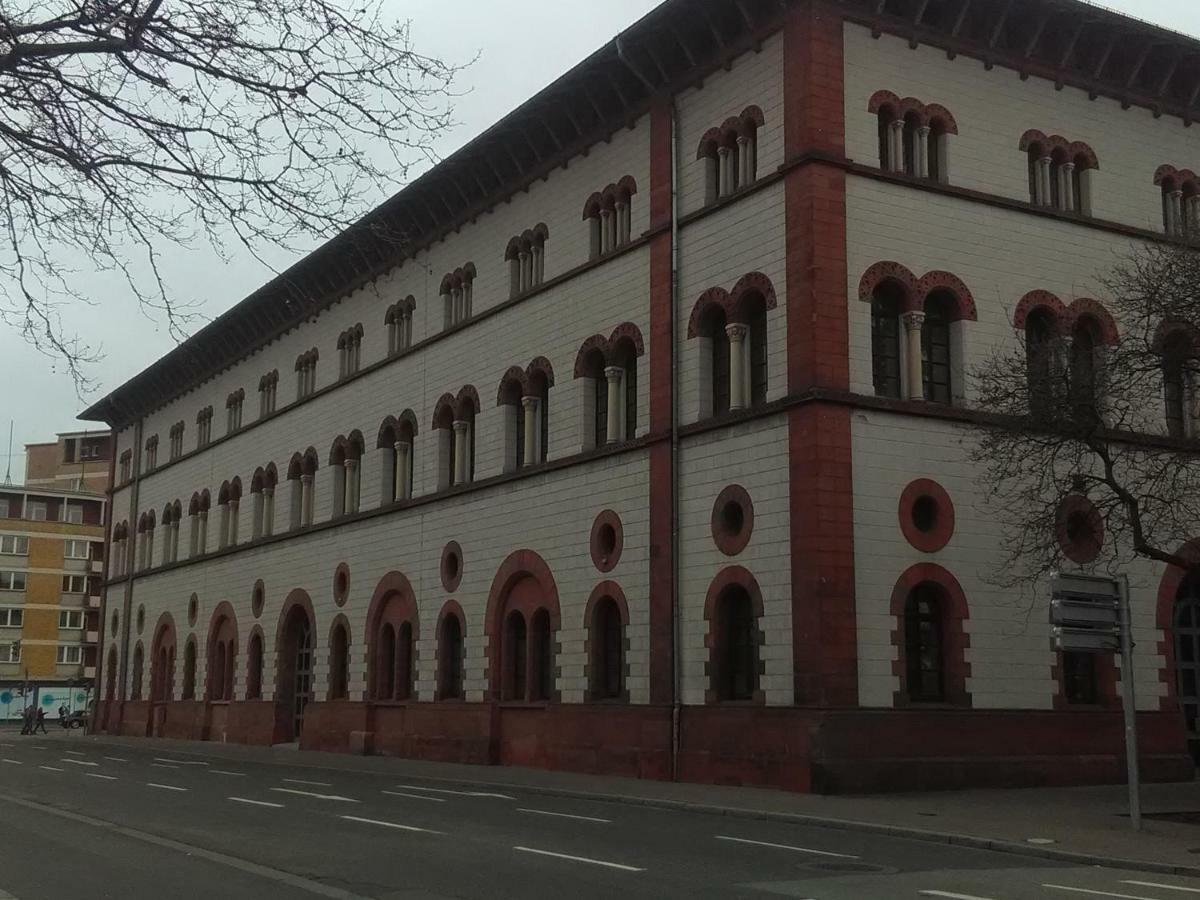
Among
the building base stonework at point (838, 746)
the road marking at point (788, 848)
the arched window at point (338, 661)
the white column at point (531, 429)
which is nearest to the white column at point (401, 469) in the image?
the arched window at point (338, 661)

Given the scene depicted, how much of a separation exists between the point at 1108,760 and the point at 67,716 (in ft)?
211

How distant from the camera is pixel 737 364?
2469cm

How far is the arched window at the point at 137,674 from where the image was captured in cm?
5691

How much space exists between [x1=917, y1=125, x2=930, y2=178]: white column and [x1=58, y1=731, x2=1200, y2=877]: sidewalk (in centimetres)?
1111

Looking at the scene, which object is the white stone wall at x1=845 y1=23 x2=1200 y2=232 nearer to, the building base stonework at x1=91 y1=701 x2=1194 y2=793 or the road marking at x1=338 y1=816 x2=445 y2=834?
the building base stonework at x1=91 y1=701 x2=1194 y2=793

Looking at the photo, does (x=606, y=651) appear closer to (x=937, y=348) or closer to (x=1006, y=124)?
(x=937, y=348)

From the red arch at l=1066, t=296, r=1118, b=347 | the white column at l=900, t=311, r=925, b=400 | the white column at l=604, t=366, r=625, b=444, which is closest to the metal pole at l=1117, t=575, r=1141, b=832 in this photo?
the white column at l=900, t=311, r=925, b=400

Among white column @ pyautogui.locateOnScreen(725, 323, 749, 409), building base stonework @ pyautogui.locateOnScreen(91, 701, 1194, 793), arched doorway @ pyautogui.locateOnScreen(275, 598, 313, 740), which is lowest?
building base stonework @ pyautogui.locateOnScreen(91, 701, 1194, 793)

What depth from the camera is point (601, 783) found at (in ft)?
80.0

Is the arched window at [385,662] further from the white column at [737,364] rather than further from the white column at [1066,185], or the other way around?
the white column at [1066,185]

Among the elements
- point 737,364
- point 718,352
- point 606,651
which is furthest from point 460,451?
point 737,364

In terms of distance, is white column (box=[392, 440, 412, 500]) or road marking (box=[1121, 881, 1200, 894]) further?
white column (box=[392, 440, 412, 500])

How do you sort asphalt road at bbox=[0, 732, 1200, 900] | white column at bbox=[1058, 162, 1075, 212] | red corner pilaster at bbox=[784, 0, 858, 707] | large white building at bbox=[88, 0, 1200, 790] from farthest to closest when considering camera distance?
white column at bbox=[1058, 162, 1075, 212] < large white building at bbox=[88, 0, 1200, 790] < red corner pilaster at bbox=[784, 0, 858, 707] < asphalt road at bbox=[0, 732, 1200, 900]

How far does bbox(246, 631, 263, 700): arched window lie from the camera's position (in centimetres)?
4484
